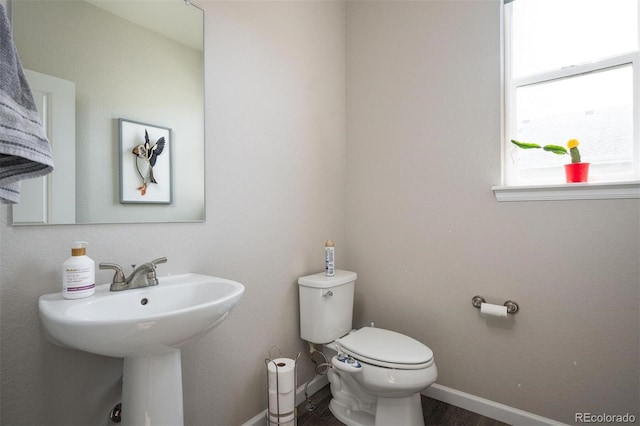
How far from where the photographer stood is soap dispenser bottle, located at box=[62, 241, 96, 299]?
875 mm

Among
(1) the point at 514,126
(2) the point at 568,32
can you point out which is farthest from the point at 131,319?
(2) the point at 568,32

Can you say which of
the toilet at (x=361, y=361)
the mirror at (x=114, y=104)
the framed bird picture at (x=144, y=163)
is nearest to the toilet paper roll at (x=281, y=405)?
the toilet at (x=361, y=361)

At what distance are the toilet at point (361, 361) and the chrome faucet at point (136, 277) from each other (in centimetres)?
82

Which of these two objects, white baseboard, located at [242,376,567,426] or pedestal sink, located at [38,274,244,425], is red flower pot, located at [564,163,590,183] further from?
pedestal sink, located at [38,274,244,425]

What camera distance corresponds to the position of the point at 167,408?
97 cm

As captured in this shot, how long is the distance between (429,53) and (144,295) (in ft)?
6.12

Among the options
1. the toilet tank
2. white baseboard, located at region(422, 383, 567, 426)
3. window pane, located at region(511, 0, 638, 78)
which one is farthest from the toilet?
window pane, located at region(511, 0, 638, 78)

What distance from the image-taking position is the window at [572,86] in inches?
55.1

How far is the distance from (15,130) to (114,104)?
1.55 ft

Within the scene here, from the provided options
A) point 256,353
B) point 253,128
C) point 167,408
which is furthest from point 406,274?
point 167,408

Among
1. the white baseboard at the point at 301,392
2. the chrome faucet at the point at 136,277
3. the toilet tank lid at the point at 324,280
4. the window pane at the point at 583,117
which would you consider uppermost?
the window pane at the point at 583,117

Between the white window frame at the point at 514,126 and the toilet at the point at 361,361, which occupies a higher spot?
the white window frame at the point at 514,126

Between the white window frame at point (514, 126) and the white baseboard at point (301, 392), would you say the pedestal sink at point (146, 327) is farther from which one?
the white window frame at point (514, 126)

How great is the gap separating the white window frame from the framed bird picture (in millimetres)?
1536
